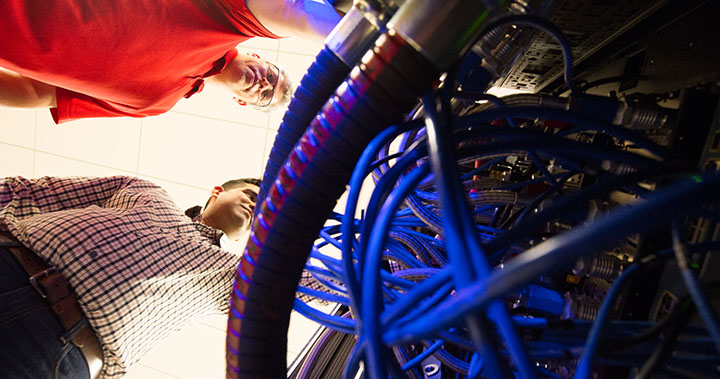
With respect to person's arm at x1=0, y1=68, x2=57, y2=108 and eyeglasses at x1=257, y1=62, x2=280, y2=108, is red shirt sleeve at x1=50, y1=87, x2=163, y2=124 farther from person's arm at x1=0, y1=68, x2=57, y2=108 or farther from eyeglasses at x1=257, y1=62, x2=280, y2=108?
eyeglasses at x1=257, y1=62, x2=280, y2=108

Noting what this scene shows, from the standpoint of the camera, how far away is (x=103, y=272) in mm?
816

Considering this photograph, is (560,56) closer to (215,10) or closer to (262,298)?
(262,298)

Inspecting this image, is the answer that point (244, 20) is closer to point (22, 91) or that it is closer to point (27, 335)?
point (22, 91)

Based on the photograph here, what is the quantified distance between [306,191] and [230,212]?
128cm

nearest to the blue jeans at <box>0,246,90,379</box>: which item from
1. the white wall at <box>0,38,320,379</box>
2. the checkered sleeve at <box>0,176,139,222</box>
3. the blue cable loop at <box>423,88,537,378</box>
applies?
the checkered sleeve at <box>0,176,139,222</box>

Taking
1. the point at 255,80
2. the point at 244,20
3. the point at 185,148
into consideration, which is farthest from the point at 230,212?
the point at 185,148

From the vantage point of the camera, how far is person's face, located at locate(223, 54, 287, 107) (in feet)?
4.23

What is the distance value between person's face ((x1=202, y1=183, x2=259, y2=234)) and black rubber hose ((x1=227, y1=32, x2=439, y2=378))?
4.00 feet

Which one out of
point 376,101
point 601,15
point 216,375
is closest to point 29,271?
point 376,101

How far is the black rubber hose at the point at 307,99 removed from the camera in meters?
0.30

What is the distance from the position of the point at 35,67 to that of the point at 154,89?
0.27m

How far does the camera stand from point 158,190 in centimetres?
123

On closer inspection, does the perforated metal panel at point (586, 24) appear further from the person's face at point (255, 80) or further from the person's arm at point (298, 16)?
the person's face at point (255, 80)

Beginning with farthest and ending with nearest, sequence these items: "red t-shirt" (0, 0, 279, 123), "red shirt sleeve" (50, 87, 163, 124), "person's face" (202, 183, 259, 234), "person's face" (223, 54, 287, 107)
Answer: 1. "person's face" (202, 183, 259, 234)
2. "person's face" (223, 54, 287, 107)
3. "red shirt sleeve" (50, 87, 163, 124)
4. "red t-shirt" (0, 0, 279, 123)
